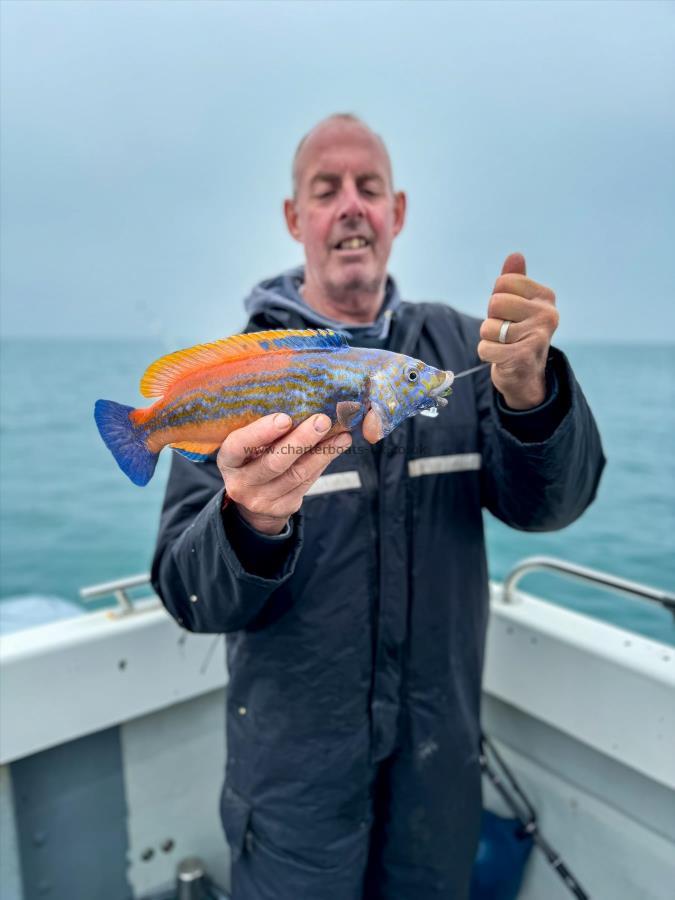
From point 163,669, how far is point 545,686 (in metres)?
1.71

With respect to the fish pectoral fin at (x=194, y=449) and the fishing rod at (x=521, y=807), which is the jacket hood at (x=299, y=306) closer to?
the fish pectoral fin at (x=194, y=449)

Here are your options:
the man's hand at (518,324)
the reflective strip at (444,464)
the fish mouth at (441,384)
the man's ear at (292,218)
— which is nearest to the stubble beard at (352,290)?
the man's ear at (292,218)

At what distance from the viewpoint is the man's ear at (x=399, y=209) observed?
257 cm

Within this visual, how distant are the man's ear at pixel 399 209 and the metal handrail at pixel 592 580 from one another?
156 centimetres

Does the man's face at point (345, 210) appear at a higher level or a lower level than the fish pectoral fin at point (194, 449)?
higher

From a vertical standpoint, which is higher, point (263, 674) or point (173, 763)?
point (263, 674)

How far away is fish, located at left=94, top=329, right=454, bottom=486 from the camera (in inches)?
55.0

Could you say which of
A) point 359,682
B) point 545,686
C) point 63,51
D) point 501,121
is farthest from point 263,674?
point 63,51

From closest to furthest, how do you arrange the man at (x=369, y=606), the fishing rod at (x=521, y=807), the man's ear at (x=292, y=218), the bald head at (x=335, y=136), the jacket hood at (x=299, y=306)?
1. the man at (x=369, y=606)
2. the jacket hood at (x=299, y=306)
3. the bald head at (x=335, y=136)
4. the man's ear at (x=292, y=218)
5. the fishing rod at (x=521, y=807)

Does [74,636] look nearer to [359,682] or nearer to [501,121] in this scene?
[359,682]

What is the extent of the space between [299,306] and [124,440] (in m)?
1.06

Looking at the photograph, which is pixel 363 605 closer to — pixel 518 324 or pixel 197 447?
pixel 197 447

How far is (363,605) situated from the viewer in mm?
2037

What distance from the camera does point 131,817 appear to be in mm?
2936
